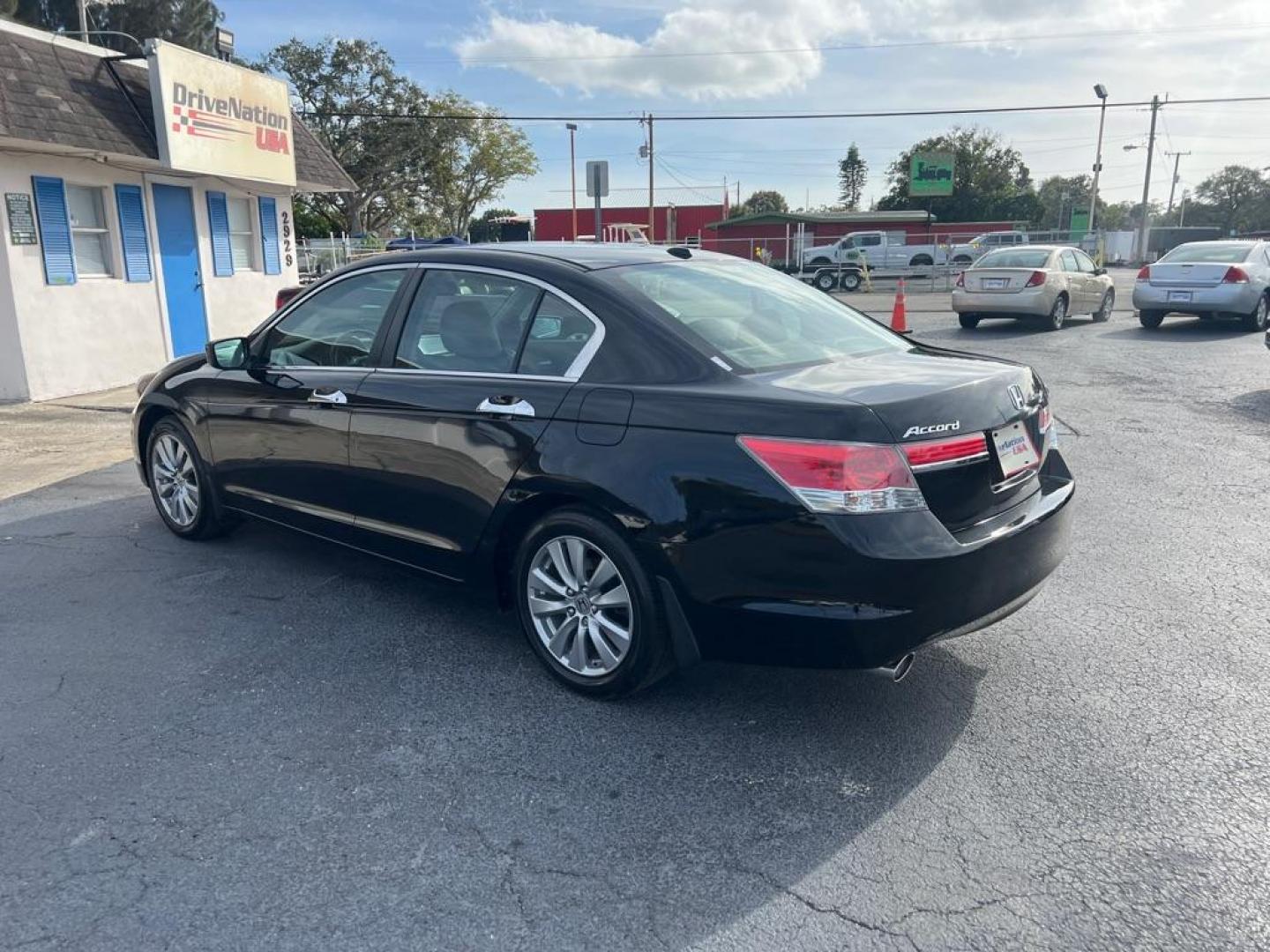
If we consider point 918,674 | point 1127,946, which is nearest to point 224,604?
point 918,674

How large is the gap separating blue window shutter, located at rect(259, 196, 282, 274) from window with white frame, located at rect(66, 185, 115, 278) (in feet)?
10.6

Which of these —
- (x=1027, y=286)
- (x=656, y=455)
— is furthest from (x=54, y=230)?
(x=1027, y=286)

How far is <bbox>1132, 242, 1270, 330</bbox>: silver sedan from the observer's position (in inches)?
576

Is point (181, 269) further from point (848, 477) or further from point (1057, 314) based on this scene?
point (1057, 314)

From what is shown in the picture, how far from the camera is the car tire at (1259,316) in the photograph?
48.9 feet

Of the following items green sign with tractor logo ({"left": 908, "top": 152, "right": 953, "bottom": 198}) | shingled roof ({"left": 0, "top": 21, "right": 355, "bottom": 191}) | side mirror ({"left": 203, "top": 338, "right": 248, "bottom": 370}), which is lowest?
side mirror ({"left": 203, "top": 338, "right": 248, "bottom": 370})

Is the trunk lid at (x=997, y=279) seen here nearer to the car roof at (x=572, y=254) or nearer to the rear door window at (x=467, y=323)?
the car roof at (x=572, y=254)

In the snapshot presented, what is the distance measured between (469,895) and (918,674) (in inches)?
79.4

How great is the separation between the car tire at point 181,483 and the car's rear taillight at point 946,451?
3.93 metres

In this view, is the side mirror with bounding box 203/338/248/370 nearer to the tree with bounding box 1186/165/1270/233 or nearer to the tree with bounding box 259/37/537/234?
the tree with bounding box 259/37/537/234

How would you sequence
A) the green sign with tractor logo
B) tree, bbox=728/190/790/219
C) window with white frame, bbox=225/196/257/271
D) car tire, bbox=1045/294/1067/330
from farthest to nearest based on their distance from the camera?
tree, bbox=728/190/790/219 → the green sign with tractor logo → car tire, bbox=1045/294/1067/330 → window with white frame, bbox=225/196/257/271

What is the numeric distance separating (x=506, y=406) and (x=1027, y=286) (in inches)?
551

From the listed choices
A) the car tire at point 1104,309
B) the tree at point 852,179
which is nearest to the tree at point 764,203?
the tree at point 852,179

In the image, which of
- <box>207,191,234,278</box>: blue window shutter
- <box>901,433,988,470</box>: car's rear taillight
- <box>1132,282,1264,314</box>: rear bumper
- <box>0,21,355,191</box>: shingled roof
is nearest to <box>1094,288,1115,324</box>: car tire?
<box>1132,282,1264,314</box>: rear bumper
